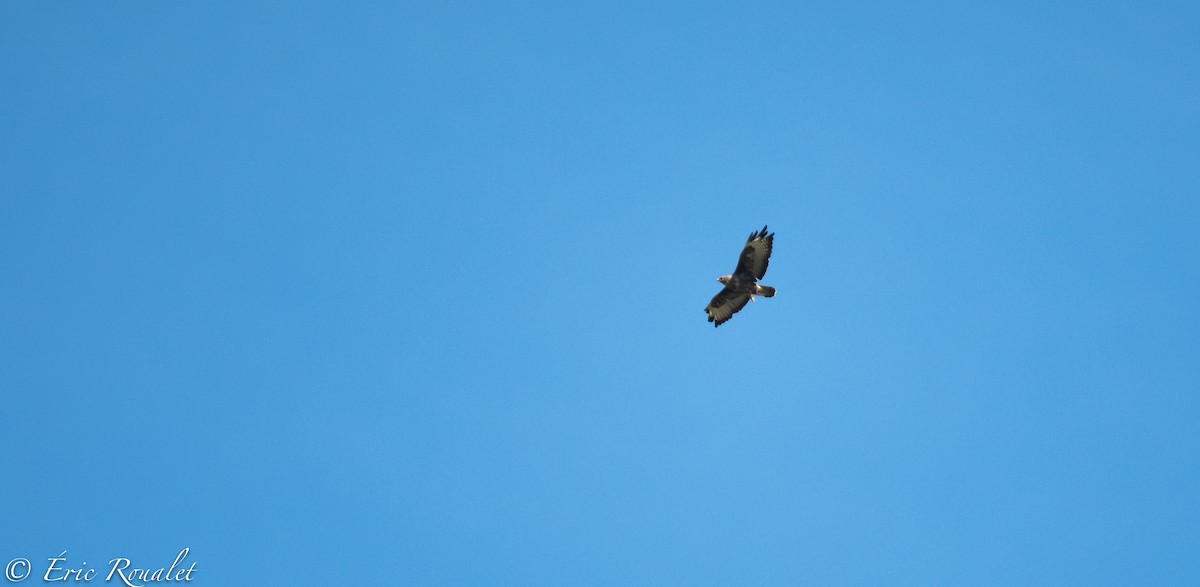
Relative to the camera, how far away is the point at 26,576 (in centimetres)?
1997

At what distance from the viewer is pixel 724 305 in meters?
23.2

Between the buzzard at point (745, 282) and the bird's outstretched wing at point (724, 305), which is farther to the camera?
the bird's outstretched wing at point (724, 305)

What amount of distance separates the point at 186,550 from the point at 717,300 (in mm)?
18314

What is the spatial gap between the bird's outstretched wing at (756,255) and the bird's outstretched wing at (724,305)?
95 centimetres

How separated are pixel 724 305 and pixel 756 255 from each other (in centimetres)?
218

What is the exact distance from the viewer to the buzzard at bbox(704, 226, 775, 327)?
71.5 feet

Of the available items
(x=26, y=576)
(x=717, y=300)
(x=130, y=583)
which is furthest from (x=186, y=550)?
(x=717, y=300)

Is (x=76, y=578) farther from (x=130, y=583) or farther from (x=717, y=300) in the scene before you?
(x=717, y=300)

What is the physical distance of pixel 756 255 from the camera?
71.8ft

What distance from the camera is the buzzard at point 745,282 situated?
21.8 meters

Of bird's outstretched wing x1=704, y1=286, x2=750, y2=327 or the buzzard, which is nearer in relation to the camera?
the buzzard

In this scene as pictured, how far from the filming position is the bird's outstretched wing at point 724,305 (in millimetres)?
22875

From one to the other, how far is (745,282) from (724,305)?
1254 mm

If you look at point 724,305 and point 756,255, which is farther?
point 724,305
